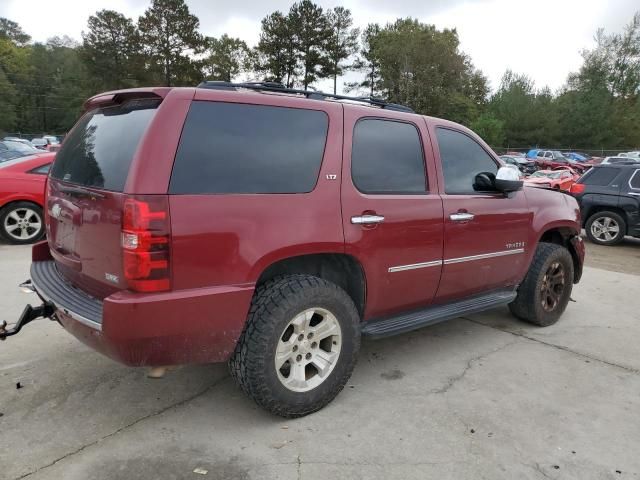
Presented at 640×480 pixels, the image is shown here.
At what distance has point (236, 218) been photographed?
8.39 ft

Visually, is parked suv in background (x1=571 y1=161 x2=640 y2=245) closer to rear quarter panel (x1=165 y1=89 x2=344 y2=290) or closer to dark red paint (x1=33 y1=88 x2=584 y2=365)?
dark red paint (x1=33 y1=88 x2=584 y2=365)

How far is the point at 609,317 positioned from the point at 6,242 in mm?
8483

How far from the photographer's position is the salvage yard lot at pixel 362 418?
256 cm

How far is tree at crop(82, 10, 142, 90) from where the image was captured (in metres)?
54.7

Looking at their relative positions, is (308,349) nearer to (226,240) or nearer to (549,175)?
(226,240)

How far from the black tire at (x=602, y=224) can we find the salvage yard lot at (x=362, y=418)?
21.5 feet

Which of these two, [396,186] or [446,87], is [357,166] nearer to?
[396,186]

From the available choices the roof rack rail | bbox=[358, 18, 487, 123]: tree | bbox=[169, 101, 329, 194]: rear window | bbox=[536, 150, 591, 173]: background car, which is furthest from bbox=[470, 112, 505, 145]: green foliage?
bbox=[169, 101, 329, 194]: rear window

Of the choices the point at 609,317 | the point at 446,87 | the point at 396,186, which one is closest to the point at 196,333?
the point at 396,186

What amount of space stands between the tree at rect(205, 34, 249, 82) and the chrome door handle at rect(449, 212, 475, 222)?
62.2 metres

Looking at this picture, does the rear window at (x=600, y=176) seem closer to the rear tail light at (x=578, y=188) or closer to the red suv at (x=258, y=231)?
the rear tail light at (x=578, y=188)

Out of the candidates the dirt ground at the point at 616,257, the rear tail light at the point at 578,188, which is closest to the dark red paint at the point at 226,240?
the dirt ground at the point at 616,257

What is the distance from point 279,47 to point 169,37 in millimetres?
11976

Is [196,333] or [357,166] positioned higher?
[357,166]
